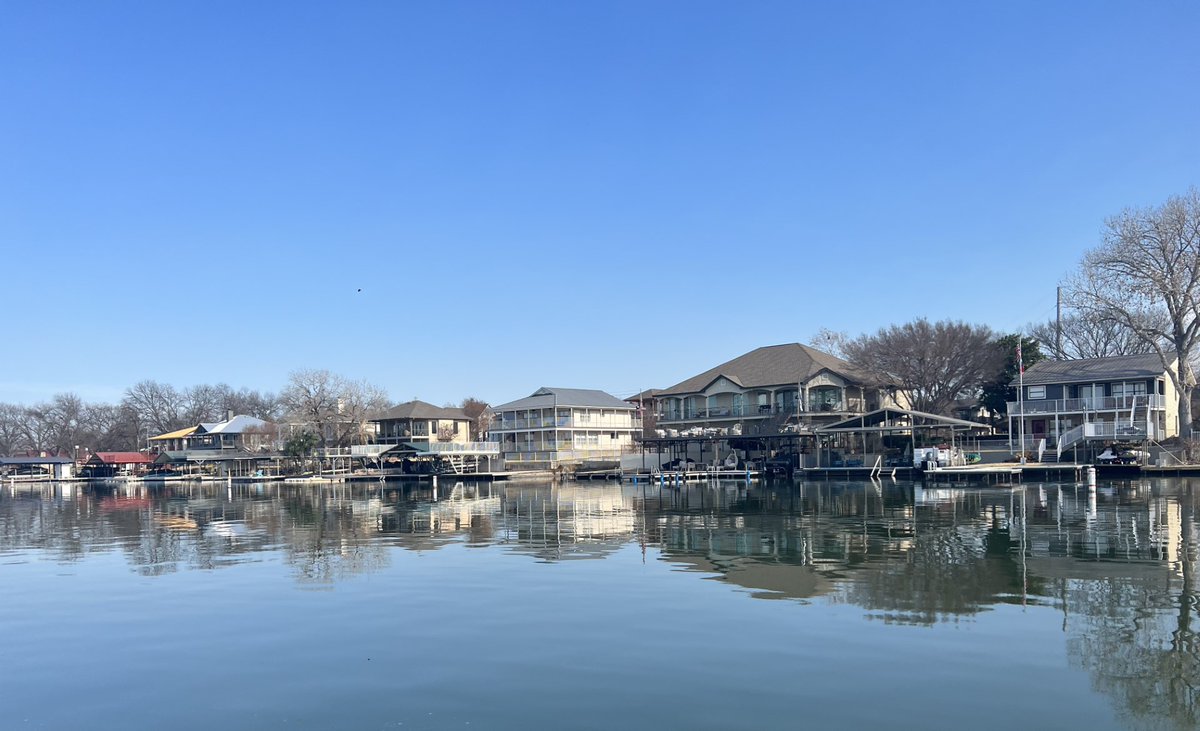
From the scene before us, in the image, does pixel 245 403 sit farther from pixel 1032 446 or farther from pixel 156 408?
pixel 1032 446

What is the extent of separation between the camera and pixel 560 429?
84.7 metres

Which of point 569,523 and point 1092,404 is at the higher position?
point 1092,404

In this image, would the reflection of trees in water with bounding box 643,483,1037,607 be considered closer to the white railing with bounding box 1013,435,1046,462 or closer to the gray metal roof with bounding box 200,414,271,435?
the white railing with bounding box 1013,435,1046,462

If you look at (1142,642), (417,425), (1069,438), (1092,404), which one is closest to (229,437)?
(417,425)

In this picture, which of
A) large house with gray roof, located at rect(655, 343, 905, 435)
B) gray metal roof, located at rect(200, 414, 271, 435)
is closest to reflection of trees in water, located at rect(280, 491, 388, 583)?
large house with gray roof, located at rect(655, 343, 905, 435)

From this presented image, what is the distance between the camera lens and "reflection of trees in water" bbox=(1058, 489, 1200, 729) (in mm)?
9422

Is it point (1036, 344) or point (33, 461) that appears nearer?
point (1036, 344)

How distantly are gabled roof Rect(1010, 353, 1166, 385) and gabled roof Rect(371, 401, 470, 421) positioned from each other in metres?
59.1

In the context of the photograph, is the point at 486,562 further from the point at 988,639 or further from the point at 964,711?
the point at 964,711

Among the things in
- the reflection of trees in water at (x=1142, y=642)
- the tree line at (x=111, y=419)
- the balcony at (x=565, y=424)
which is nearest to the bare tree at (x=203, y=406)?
the tree line at (x=111, y=419)

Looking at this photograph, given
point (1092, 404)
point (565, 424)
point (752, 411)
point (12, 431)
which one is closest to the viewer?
point (1092, 404)

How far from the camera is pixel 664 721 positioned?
9.23 m

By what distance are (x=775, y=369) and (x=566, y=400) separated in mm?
21500

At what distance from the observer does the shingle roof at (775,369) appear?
70562 millimetres
